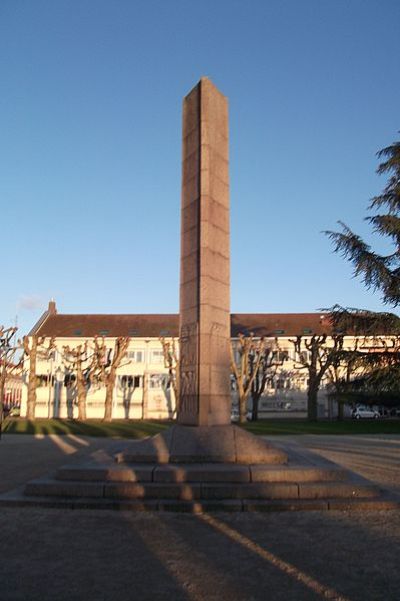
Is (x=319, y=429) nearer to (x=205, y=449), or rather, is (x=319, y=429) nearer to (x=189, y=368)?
(x=189, y=368)

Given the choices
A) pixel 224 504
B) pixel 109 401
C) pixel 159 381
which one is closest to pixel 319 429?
pixel 109 401

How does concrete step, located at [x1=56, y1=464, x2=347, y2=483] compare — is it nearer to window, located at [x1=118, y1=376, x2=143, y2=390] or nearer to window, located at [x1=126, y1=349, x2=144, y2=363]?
window, located at [x1=118, y1=376, x2=143, y2=390]

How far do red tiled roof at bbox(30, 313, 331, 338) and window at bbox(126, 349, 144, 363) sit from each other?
6.14 feet

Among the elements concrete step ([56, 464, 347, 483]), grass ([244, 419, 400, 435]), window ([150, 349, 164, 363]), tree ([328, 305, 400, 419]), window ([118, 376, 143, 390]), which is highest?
window ([150, 349, 164, 363])

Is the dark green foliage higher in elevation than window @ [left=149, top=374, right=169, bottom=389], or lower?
higher

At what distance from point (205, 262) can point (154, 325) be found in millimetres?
47971

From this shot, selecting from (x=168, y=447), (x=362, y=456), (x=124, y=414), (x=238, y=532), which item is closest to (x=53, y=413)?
(x=124, y=414)

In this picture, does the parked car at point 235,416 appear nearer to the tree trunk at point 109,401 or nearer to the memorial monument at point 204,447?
the tree trunk at point 109,401

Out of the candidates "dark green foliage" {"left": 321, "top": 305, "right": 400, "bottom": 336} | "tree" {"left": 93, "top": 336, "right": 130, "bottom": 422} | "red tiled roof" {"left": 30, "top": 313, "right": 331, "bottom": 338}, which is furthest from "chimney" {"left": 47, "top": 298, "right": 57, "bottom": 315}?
"dark green foliage" {"left": 321, "top": 305, "right": 400, "bottom": 336}

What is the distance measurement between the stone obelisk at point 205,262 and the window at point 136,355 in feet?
144

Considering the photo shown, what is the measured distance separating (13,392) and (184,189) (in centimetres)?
8986

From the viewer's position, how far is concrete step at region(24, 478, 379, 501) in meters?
8.13

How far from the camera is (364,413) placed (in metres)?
55.2

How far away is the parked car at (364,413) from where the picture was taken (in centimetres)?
→ 5433
